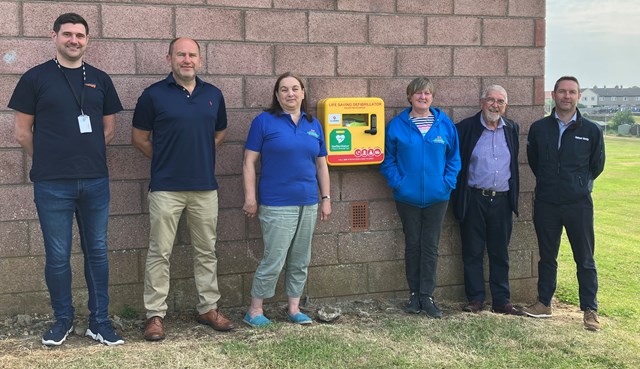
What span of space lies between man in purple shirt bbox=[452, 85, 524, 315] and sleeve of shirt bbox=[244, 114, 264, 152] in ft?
5.71

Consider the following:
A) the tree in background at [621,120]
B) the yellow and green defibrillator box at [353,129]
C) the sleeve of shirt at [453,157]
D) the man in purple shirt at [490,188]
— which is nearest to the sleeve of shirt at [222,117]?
the yellow and green defibrillator box at [353,129]

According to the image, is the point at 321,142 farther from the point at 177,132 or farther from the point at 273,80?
the point at 177,132

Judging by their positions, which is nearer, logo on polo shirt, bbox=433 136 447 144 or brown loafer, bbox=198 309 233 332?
brown loafer, bbox=198 309 233 332

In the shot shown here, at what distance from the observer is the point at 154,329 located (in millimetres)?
4352

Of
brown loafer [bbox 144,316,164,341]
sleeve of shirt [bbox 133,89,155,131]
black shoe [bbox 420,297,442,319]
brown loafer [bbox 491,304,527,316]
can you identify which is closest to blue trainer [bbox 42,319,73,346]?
brown loafer [bbox 144,316,164,341]

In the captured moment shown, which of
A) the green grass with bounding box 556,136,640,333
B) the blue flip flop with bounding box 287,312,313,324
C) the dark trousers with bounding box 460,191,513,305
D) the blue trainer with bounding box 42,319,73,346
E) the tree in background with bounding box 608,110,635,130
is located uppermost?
the tree in background with bounding box 608,110,635,130

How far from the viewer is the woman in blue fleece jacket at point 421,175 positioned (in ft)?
15.9

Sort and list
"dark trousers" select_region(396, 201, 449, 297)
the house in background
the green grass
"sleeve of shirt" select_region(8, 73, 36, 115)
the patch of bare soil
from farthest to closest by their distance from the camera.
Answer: the house in background, the green grass, "dark trousers" select_region(396, 201, 449, 297), the patch of bare soil, "sleeve of shirt" select_region(8, 73, 36, 115)

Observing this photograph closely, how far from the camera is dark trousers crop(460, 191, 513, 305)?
16.9 feet

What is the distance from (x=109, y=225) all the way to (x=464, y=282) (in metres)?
2.96

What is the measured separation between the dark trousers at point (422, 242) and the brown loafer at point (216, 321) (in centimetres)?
152

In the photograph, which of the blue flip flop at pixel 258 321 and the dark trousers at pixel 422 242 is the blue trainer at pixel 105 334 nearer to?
the blue flip flop at pixel 258 321

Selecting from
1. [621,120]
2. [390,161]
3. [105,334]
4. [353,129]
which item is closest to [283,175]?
[353,129]

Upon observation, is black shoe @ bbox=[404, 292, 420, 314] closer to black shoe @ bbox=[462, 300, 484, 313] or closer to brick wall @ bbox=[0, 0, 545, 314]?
brick wall @ bbox=[0, 0, 545, 314]
